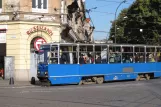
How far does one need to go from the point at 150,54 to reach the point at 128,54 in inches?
121

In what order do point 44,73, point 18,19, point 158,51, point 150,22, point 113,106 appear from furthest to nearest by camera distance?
point 150,22 → point 158,51 → point 18,19 → point 44,73 → point 113,106

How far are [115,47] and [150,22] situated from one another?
29.7 m

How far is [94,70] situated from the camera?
91.4 feet

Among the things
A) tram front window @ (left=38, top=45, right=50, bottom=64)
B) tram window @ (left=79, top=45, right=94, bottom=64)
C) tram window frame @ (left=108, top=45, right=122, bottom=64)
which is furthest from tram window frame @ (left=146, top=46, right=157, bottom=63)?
tram front window @ (left=38, top=45, right=50, bottom=64)

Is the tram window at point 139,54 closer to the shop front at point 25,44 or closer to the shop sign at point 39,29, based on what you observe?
the shop sign at point 39,29

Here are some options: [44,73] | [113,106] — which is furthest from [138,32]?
[113,106]

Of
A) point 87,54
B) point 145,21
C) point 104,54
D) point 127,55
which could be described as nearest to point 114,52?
point 104,54

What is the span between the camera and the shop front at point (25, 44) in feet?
104

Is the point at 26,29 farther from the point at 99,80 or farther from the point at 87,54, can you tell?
the point at 99,80

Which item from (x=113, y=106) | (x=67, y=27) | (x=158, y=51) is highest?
(x=67, y=27)

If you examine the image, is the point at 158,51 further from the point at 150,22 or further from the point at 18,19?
the point at 150,22

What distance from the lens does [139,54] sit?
104ft

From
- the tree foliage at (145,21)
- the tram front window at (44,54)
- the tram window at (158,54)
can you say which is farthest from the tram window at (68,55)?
the tree foliage at (145,21)

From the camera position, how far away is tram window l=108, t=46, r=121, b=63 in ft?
95.6
